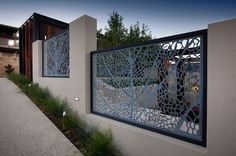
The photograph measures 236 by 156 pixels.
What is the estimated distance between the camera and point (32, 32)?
8562 millimetres

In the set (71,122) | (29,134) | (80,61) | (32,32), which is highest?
(32,32)

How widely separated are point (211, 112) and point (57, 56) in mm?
4774

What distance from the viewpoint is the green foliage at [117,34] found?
491 inches

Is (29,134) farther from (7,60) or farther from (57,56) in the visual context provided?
(7,60)

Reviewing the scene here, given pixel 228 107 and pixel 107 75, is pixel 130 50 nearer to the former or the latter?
pixel 107 75

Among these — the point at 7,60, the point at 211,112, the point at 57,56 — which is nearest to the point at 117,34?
the point at 57,56

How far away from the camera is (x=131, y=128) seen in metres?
2.88

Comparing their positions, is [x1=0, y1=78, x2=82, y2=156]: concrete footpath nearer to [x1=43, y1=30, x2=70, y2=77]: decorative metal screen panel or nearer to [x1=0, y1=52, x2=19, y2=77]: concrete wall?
[x1=43, y1=30, x2=70, y2=77]: decorative metal screen panel

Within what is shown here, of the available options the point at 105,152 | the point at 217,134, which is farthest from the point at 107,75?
the point at 217,134

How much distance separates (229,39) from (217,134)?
3.47 feet

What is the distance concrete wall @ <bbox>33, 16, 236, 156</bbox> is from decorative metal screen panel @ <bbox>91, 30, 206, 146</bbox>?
0.11 m

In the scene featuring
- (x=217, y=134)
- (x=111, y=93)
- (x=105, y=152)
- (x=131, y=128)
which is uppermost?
(x=111, y=93)

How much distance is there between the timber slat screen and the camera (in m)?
7.97

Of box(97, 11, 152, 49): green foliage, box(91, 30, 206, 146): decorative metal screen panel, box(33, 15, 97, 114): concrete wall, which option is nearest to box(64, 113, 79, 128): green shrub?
box(33, 15, 97, 114): concrete wall
